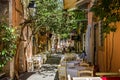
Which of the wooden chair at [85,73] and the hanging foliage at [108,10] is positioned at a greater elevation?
the hanging foliage at [108,10]

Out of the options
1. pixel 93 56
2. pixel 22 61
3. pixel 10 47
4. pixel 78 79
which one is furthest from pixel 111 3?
pixel 22 61

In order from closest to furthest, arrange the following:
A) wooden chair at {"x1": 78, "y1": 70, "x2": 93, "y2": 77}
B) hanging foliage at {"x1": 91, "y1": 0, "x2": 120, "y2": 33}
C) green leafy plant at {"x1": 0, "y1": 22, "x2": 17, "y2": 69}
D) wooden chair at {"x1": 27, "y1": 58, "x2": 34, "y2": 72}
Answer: hanging foliage at {"x1": 91, "y1": 0, "x2": 120, "y2": 33} < wooden chair at {"x1": 78, "y1": 70, "x2": 93, "y2": 77} < green leafy plant at {"x1": 0, "y1": 22, "x2": 17, "y2": 69} < wooden chair at {"x1": 27, "y1": 58, "x2": 34, "y2": 72}

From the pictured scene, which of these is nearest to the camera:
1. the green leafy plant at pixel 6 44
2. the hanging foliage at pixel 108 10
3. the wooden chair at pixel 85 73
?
the hanging foliage at pixel 108 10

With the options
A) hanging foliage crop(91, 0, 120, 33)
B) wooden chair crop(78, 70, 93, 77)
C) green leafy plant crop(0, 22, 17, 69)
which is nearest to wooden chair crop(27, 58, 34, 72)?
green leafy plant crop(0, 22, 17, 69)

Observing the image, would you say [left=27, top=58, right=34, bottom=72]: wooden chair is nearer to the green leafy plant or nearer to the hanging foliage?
the green leafy plant

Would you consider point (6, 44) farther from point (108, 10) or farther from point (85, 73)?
point (108, 10)

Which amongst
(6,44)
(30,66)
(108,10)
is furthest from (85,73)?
(30,66)

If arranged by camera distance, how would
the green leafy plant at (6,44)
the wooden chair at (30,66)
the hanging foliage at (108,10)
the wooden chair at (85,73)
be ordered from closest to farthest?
the hanging foliage at (108,10)
the wooden chair at (85,73)
the green leafy plant at (6,44)
the wooden chair at (30,66)

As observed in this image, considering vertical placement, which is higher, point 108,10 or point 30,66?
point 108,10

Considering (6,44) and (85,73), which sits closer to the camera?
(85,73)

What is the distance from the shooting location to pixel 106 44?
12633 mm

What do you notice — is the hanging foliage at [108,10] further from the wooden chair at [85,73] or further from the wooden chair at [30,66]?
the wooden chair at [30,66]

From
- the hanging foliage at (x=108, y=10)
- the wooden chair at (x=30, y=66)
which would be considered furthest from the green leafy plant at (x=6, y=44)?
the wooden chair at (x=30, y=66)

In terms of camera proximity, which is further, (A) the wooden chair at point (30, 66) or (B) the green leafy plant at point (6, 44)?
(A) the wooden chair at point (30, 66)
